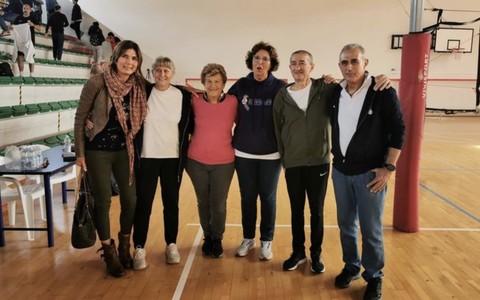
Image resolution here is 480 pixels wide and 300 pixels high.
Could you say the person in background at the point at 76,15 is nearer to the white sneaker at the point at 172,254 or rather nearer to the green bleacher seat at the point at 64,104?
the green bleacher seat at the point at 64,104

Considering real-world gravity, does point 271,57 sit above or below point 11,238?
above

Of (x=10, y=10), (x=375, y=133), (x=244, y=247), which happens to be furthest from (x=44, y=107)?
(x=375, y=133)

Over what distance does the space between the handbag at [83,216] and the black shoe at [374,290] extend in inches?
70.3

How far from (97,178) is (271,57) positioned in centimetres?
142

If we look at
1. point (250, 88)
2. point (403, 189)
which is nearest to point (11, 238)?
point (250, 88)

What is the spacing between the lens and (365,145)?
243 cm

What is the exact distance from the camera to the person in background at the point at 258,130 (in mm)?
2855

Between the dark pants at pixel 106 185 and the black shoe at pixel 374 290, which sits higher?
the dark pants at pixel 106 185

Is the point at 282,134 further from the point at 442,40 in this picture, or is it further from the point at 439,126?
the point at 442,40

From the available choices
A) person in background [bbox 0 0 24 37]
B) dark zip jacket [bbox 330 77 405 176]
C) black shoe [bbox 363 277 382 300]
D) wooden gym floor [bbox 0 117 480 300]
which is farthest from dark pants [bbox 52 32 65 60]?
black shoe [bbox 363 277 382 300]

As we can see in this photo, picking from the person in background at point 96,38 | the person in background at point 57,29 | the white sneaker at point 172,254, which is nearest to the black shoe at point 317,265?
the white sneaker at point 172,254

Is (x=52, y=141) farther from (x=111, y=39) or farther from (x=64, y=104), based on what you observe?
(x=111, y=39)

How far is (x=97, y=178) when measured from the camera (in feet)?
8.87

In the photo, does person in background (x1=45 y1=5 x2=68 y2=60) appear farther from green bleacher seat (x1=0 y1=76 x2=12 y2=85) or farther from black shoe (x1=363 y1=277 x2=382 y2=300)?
black shoe (x1=363 y1=277 x2=382 y2=300)
